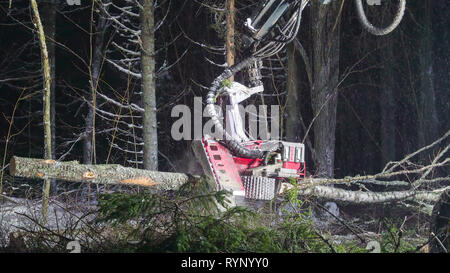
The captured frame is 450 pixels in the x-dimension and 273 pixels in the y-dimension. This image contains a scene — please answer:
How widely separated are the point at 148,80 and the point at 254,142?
2.49m

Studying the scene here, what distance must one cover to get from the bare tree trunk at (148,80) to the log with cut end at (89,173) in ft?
7.70

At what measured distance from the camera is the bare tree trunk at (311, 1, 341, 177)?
9891 millimetres

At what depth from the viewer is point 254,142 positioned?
6762 millimetres

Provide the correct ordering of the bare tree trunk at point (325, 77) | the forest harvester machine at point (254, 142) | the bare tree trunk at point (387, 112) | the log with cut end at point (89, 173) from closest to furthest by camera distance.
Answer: the log with cut end at point (89, 173) < the forest harvester machine at point (254, 142) < the bare tree trunk at point (325, 77) < the bare tree trunk at point (387, 112)

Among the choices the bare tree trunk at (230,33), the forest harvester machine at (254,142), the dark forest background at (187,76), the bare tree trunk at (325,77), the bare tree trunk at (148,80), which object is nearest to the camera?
the forest harvester machine at (254,142)

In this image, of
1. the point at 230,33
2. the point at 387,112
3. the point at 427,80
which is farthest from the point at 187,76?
the point at 427,80

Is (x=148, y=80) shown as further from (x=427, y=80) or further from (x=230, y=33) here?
(x=427, y=80)

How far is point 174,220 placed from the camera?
3873 millimetres

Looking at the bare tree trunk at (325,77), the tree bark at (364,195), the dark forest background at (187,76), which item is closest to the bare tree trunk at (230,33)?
the dark forest background at (187,76)

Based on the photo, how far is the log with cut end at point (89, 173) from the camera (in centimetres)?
551

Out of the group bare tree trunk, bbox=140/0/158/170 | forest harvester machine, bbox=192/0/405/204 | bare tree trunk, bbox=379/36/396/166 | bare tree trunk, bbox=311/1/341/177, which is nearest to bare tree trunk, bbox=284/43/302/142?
bare tree trunk, bbox=311/1/341/177

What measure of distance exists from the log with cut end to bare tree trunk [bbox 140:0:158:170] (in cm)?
235

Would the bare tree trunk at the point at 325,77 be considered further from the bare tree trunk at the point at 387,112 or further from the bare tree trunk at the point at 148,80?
the bare tree trunk at the point at 148,80
